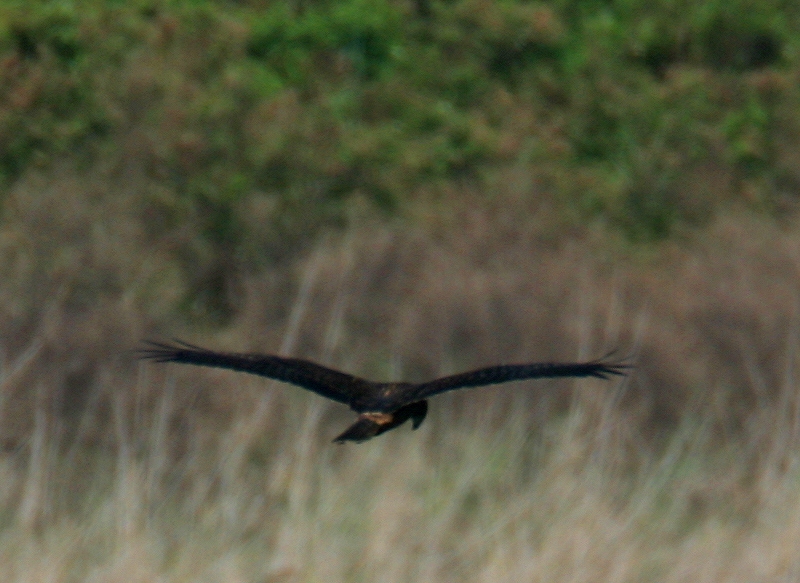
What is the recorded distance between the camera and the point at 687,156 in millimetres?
11094

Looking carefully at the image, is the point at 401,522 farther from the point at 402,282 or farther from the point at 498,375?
the point at 402,282

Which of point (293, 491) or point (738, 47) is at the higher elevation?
point (293, 491)

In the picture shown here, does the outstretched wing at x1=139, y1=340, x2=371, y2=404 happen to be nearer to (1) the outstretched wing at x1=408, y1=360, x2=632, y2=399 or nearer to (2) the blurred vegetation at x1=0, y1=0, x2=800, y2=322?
(1) the outstretched wing at x1=408, y1=360, x2=632, y2=399

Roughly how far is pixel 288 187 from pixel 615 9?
362 centimetres

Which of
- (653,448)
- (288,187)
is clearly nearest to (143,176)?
(288,187)

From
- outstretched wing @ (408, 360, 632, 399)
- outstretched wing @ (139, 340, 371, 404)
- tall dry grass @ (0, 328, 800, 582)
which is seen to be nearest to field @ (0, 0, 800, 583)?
tall dry grass @ (0, 328, 800, 582)

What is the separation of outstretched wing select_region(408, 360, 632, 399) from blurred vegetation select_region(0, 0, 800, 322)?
5614 mm

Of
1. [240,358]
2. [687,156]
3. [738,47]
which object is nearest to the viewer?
[240,358]

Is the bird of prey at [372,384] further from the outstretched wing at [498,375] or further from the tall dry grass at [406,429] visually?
the tall dry grass at [406,429]

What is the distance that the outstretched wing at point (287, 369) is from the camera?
3508 millimetres

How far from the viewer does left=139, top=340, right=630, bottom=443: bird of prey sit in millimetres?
3361

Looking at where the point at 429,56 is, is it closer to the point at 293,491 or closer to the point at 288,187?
the point at 288,187

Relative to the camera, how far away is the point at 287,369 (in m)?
3.55

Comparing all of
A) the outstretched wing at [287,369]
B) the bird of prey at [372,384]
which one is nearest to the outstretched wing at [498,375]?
the bird of prey at [372,384]
